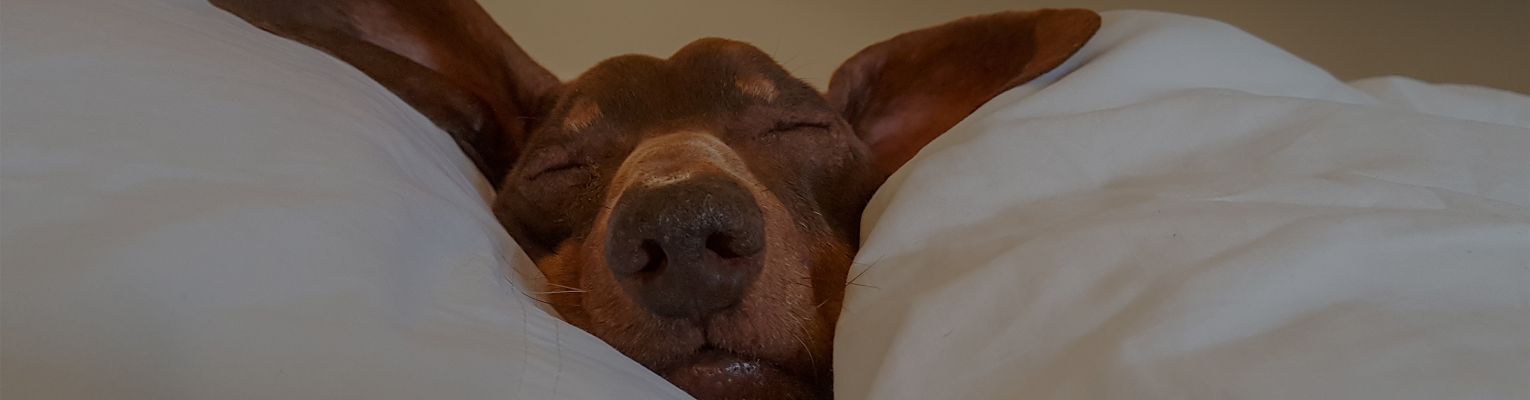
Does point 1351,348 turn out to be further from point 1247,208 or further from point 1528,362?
point 1247,208

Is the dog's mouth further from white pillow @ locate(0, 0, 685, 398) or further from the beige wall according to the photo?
the beige wall

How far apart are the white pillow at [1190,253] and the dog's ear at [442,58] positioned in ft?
2.02

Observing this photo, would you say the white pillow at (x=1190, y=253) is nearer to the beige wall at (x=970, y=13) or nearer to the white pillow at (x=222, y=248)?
the white pillow at (x=222, y=248)

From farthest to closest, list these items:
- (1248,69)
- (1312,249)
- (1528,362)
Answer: (1248,69) → (1312,249) → (1528,362)

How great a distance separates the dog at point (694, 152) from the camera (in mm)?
862

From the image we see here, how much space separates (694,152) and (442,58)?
584 millimetres

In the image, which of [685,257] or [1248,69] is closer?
[685,257]

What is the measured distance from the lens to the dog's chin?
890 millimetres

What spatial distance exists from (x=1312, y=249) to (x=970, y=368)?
22 cm

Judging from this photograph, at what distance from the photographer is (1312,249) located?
0.67 metres

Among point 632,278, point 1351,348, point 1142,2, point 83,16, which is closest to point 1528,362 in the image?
point 1351,348

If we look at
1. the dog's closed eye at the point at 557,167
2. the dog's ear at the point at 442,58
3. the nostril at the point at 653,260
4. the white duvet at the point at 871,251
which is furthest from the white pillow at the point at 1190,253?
the dog's ear at the point at 442,58

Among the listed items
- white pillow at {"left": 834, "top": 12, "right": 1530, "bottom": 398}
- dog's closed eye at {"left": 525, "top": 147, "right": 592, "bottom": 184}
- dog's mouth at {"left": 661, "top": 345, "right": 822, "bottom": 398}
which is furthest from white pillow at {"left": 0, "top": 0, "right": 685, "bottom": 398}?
dog's closed eye at {"left": 525, "top": 147, "right": 592, "bottom": 184}

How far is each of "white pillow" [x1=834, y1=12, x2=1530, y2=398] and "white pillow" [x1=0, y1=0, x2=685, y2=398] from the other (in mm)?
227
